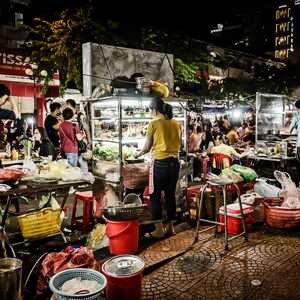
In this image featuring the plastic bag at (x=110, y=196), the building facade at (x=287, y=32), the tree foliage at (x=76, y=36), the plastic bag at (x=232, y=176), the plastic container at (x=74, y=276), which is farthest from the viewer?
the building facade at (x=287, y=32)

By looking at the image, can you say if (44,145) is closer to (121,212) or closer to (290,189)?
(121,212)

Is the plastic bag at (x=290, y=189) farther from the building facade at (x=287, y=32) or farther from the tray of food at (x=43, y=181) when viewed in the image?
the building facade at (x=287, y=32)

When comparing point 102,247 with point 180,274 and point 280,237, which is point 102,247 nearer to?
point 180,274

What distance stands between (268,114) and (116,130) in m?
6.98

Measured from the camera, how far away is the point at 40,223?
15.5 feet

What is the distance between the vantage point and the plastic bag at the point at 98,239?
181 inches

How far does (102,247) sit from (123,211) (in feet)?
3.41

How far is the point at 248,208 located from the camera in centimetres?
523

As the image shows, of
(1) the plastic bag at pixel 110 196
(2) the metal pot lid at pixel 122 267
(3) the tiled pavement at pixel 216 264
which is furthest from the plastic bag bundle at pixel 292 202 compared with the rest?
(2) the metal pot lid at pixel 122 267

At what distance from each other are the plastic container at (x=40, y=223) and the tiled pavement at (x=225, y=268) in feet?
5.33

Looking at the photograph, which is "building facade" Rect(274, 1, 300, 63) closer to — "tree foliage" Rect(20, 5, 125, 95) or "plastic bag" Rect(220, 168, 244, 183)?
"tree foliage" Rect(20, 5, 125, 95)

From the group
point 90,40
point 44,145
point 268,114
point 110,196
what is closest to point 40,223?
point 110,196

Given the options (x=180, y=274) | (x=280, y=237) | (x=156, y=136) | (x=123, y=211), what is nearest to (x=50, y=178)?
(x=123, y=211)

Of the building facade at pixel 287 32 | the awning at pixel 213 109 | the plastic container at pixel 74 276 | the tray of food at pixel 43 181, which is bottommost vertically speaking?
the plastic container at pixel 74 276
